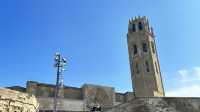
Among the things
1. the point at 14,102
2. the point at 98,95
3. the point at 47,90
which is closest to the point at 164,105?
the point at 14,102

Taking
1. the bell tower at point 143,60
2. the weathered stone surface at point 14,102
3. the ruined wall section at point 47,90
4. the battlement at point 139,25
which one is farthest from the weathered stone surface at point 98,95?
the weathered stone surface at point 14,102

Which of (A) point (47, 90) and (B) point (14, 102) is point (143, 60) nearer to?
(A) point (47, 90)

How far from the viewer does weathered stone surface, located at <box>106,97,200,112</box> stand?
66.3 feet

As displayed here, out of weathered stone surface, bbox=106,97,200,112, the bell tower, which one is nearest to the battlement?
the bell tower

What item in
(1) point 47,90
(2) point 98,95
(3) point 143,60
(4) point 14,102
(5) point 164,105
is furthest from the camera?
(3) point 143,60

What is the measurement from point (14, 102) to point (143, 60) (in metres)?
26.1

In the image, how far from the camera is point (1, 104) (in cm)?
1612

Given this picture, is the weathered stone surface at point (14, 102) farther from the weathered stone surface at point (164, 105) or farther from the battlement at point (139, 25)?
the battlement at point (139, 25)

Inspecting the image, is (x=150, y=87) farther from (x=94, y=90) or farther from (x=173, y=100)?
(x=173, y=100)

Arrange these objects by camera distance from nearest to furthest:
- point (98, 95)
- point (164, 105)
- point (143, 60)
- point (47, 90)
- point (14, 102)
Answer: point (14, 102)
point (164, 105)
point (47, 90)
point (98, 95)
point (143, 60)

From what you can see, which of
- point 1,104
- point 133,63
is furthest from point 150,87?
point 1,104

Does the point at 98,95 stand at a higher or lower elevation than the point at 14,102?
higher

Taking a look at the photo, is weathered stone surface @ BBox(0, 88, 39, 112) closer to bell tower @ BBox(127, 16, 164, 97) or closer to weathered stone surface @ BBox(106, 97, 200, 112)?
weathered stone surface @ BBox(106, 97, 200, 112)

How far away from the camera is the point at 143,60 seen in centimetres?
3997
